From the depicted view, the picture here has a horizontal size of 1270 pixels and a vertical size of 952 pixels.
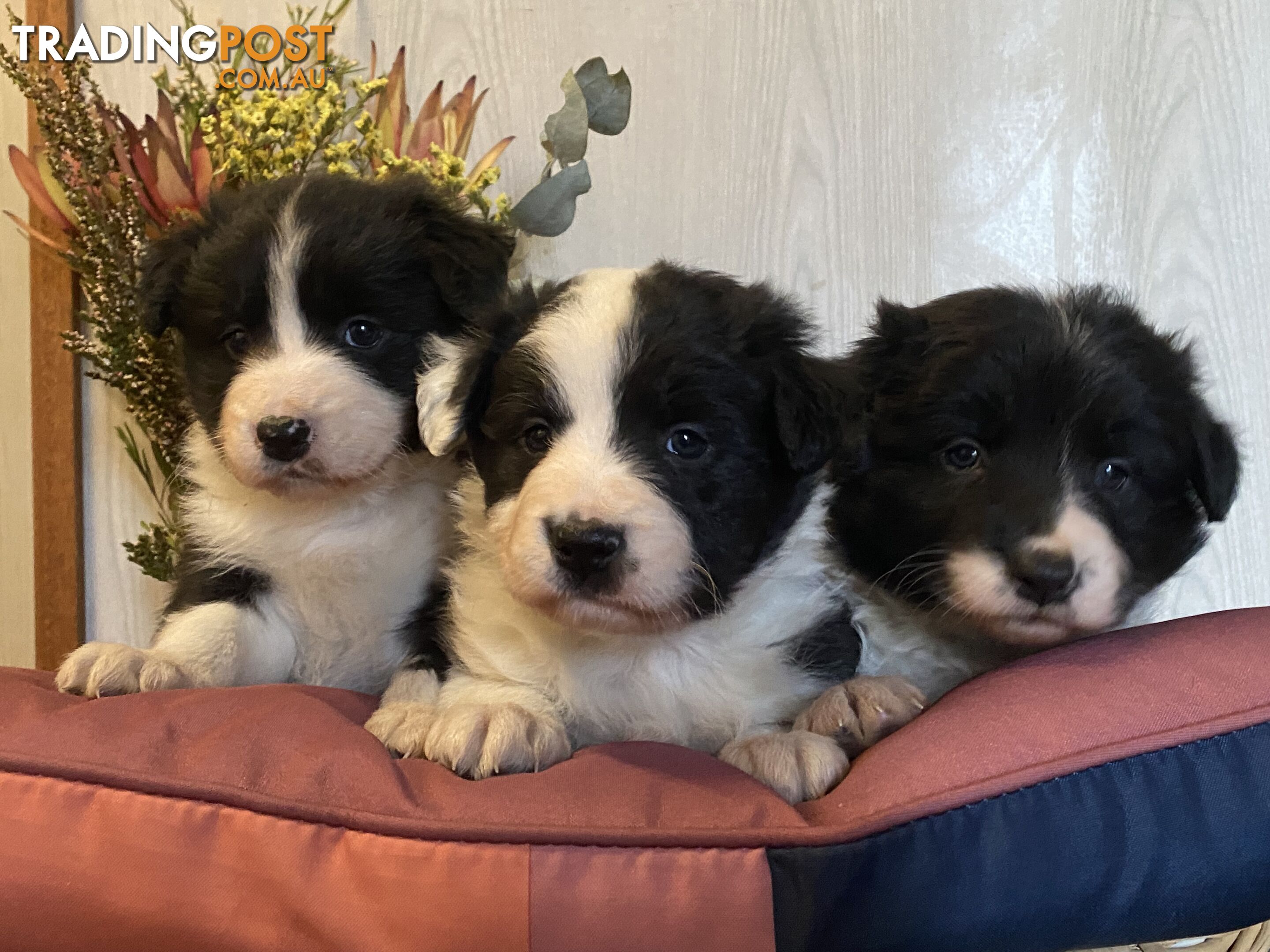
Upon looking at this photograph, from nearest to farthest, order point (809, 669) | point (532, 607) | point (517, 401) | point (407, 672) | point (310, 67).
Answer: point (532, 607), point (517, 401), point (809, 669), point (407, 672), point (310, 67)

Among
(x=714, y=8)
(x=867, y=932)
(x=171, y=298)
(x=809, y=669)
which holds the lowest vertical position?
(x=867, y=932)

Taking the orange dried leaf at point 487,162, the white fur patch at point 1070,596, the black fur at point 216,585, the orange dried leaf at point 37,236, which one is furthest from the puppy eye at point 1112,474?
the orange dried leaf at point 37,236

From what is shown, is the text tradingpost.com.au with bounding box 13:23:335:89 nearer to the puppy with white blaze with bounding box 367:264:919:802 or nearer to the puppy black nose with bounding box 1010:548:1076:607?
the puppy with white blaze with bounding box 367:264:919:802

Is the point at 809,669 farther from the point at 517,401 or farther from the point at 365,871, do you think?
the point at 365,871

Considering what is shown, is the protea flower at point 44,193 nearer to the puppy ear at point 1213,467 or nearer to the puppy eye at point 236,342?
the puppy eye at point 236,342

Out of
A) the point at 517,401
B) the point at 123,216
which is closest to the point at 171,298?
the point at 123,216

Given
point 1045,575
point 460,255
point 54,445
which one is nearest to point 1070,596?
point 1045,575

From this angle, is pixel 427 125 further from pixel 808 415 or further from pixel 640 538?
pixel 640 538

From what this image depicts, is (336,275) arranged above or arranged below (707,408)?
above
